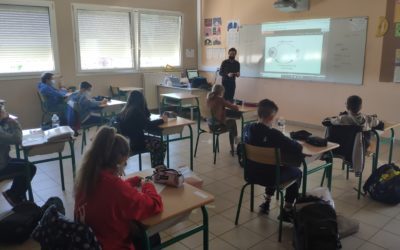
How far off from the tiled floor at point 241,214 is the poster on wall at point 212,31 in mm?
4282

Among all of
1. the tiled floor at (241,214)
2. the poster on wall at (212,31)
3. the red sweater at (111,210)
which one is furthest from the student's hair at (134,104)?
the poster on wall at (212,31)

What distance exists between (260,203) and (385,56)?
363 cm

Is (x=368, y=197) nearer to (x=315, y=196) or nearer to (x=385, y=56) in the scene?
(x=315, y=196)

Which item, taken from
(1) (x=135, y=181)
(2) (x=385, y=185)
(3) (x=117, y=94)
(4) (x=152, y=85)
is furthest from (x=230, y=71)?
(1) (x=135, y=181)

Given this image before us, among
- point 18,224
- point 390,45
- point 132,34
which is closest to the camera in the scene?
point 18,224

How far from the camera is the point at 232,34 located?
789cm

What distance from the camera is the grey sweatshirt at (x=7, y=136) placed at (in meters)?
2.90

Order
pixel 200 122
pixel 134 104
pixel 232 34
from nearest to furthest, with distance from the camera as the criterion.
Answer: pixel 134 104 < pixel 200 122 < pixel 232 34

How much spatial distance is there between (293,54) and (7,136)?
5.34 meters

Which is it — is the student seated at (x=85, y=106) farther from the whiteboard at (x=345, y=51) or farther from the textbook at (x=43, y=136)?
the whiteboard at (x=345, y=51)

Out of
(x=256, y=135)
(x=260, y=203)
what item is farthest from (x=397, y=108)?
(x=256, y=135)

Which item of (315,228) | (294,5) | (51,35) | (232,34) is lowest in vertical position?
Result: (315,228)

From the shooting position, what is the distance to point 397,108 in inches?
219

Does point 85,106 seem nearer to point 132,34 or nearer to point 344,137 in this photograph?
point 132,34
